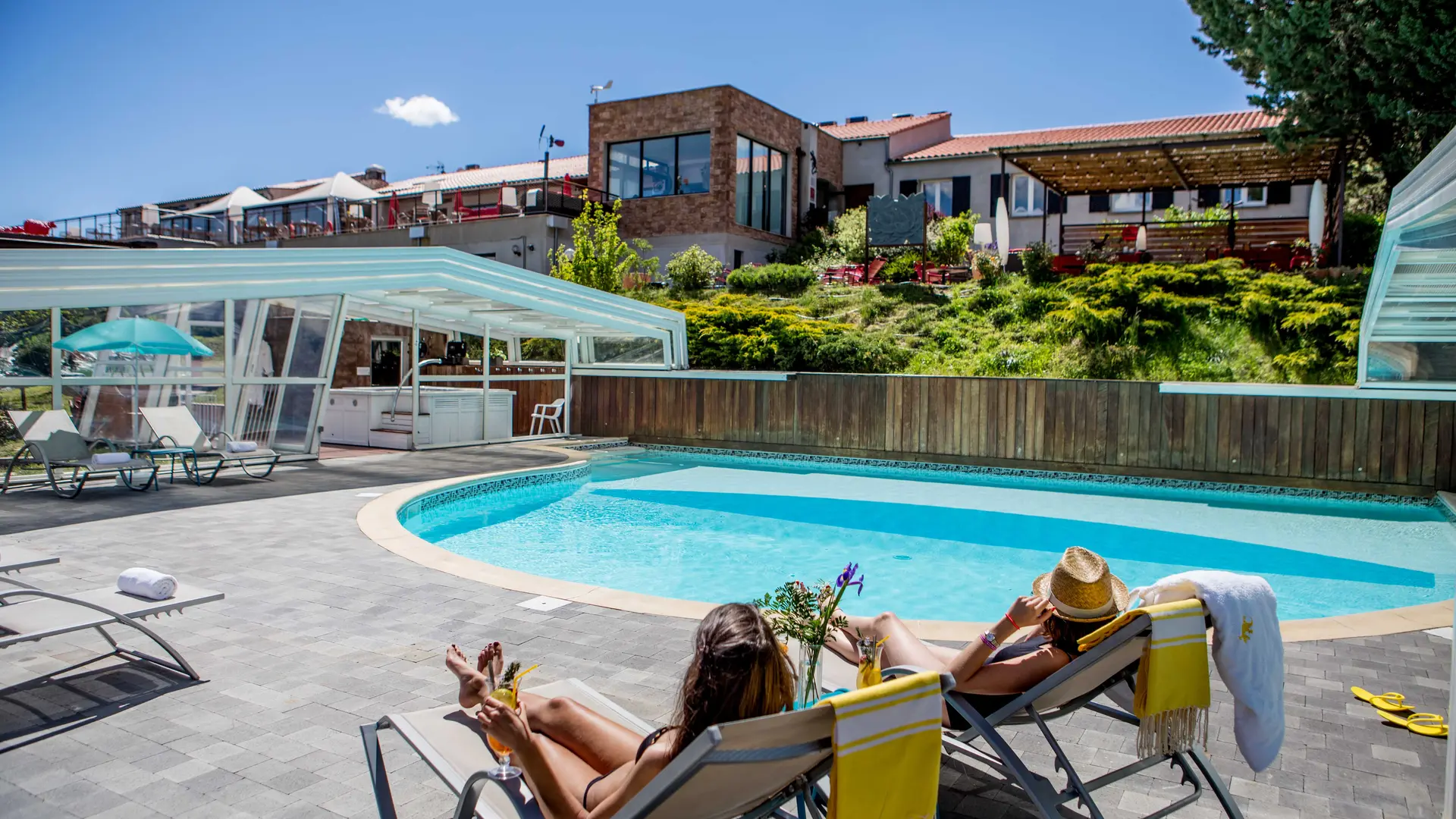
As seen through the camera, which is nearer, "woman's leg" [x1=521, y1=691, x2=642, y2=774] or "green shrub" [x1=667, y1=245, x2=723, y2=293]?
"woman's leg" [x1=521, y1=691, x2=642, y2=774]

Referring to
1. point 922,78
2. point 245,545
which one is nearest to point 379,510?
point 245,545

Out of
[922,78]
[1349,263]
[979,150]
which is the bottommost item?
[1349,263]

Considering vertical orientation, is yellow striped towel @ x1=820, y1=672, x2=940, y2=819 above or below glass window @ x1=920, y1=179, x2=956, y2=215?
below

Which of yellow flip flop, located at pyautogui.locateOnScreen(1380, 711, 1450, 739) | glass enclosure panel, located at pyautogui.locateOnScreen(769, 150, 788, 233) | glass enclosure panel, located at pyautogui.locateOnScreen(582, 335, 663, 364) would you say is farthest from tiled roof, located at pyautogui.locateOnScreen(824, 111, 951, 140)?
yellow flip flop, located at pyautogui.locateOnScreen(1380, 711, 1450, 739)

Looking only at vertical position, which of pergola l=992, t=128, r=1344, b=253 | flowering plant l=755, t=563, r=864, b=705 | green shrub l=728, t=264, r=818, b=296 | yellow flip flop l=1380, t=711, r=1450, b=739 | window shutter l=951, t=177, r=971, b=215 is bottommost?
yellow flip flop l=1380, t=711, r=1450, b=739

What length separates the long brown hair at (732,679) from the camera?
6.25 feet

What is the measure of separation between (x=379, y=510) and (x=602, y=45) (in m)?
26.1

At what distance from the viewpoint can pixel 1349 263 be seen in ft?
54.1

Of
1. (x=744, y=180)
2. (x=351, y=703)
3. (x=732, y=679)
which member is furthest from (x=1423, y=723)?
(x=744, y=180)

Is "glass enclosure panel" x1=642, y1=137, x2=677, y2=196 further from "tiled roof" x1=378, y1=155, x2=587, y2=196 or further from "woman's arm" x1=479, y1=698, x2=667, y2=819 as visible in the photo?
"woman's arm" x1=479, y1=698, x2=667, y2=819

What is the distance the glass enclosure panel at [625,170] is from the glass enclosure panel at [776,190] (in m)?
3.76

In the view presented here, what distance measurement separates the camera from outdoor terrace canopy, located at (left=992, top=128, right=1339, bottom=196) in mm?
16453

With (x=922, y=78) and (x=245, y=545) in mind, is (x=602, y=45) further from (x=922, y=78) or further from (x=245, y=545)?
(x=245, y=545)

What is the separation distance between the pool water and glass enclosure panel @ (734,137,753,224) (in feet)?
42.1
